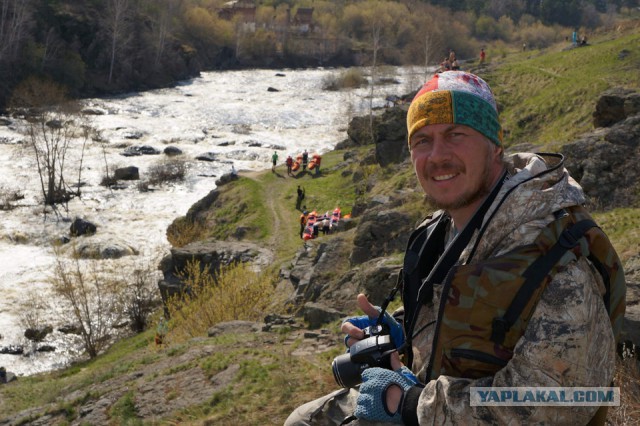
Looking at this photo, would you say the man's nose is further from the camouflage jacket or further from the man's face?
the camouflage jacket

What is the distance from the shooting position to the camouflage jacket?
2.63 metres

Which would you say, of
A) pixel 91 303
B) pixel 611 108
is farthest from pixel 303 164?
pixel 611 108

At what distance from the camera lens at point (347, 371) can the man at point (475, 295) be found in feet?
0.50

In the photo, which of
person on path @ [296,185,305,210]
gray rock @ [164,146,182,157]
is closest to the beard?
person on path @ [296,185,305,210]

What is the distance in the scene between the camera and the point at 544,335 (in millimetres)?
2629

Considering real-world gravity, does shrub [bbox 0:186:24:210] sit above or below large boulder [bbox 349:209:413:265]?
below

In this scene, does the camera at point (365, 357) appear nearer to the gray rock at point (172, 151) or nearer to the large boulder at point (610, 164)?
the large boulder at point (610, 164)

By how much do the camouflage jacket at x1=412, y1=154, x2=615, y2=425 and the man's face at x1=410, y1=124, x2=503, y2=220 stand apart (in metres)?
0.23

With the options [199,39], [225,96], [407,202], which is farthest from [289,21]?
[407,202]

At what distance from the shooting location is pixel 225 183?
37812 millimetres

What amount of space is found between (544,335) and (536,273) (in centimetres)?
26

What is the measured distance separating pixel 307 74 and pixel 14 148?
5173 cm

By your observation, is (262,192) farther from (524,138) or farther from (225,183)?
(524,138)

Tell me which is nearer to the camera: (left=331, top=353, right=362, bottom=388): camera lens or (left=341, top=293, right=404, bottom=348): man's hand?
(left=331, top=353, right=362, bottom=388): camera lens
